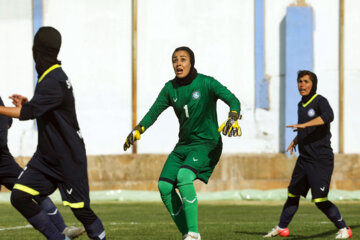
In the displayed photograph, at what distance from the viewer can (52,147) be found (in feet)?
21.6

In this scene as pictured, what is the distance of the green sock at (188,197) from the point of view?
7996 millimetres

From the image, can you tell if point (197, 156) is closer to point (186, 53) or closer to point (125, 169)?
point (186, 53)

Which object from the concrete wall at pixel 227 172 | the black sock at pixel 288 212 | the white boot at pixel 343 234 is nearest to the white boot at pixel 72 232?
the black sock at pixel 288 212

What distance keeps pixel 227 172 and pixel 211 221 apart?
25.0 feet

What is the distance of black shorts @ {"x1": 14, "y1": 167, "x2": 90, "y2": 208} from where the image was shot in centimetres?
663

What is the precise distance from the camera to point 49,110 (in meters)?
6.53

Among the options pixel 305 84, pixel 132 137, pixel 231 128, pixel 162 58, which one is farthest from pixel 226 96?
pixel 162 58

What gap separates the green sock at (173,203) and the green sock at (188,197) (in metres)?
0.21

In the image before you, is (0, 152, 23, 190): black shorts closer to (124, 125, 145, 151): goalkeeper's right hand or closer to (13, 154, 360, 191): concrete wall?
(124, 125, 145, 151): goalkeeper's right hand

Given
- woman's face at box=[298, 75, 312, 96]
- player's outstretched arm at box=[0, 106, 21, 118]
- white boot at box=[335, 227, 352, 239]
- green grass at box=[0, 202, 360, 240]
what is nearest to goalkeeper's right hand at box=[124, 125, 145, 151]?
green grass at box=[0, 202, 360, 240]

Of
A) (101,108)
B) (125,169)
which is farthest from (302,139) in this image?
(101,108)

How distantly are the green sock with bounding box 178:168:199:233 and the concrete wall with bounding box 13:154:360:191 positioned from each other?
10.5 m

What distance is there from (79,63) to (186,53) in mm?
12108

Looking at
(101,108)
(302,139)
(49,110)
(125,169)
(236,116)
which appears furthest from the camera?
(101,108)
